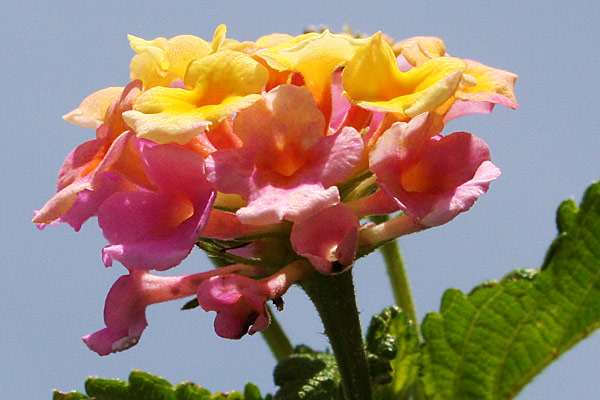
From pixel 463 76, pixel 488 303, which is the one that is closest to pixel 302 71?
pixel 463 76

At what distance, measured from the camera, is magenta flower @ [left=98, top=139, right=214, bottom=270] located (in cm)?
60

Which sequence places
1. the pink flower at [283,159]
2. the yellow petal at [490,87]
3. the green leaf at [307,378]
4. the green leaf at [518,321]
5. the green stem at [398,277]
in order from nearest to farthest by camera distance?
the pink flower at [283,159] → the yellow petal at [490,87] → the green leaf at [307,378] → the green leaf at [518,321] → the green stem at [398,277]

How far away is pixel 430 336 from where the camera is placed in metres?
0.99

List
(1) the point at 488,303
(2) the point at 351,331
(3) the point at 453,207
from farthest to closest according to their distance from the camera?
(1) the point at 488,303
(2) the point at 351,331
(3) the point at 453,207

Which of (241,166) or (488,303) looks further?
(488,303)

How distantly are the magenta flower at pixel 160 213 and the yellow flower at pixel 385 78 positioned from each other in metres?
0.14

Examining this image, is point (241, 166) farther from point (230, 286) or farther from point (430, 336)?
point (430, 336)

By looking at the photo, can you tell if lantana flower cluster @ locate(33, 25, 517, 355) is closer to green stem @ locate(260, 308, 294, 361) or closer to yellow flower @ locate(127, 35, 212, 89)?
yellow flower @ locate(127, 35, 212, 89)

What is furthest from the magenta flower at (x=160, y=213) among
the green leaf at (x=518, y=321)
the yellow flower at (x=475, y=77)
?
the green leaf at (x=518, y=321)

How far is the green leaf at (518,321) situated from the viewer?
93 cm

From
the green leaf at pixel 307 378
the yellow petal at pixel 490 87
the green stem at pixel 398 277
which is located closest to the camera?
the yellow petal at pixel 490 87

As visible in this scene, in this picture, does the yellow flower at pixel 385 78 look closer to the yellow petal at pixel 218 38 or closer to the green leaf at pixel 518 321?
the yellow petal at pixel 218 38

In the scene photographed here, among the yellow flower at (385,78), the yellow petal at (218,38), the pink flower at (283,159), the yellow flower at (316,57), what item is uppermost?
the yellow petal at (218,38)

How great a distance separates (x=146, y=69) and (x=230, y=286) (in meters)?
0.24
